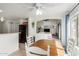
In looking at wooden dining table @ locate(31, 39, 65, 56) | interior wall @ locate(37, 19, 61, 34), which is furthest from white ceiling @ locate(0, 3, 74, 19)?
wooden dining table @ locate(31, 39, 65, 56)

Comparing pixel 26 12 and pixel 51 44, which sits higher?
pixel 26 12

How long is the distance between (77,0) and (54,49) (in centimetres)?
73

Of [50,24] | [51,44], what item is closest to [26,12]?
[50,24]

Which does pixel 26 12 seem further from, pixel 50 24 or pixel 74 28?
pixel 74 28

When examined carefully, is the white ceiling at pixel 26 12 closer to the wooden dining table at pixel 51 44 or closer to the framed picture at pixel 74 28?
the framed picture at pixel 74 28

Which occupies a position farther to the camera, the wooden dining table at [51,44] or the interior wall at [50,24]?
the interior wall at [50,24]

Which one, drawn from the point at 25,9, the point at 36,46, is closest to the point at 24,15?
the point at 25,9

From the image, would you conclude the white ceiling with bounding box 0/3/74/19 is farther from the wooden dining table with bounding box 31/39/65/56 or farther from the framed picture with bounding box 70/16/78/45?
the wooden dining table with bounding box 31/39/65/56

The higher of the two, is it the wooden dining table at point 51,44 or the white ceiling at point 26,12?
the white ceiling at point 26,12

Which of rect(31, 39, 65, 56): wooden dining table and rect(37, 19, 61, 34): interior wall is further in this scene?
rect(37, 19, 61, 34): interior wall

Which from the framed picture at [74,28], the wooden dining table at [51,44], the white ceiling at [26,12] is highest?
the white ceiling at [26,12]

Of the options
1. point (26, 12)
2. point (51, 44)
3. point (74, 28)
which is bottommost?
point (51, 44)

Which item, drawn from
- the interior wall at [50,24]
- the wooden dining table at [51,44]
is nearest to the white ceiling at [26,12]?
the interior wall at [50,24]

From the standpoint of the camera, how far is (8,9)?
5.08 feet
